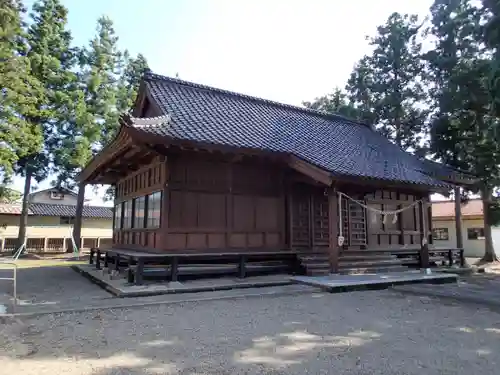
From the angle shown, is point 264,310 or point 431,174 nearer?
point 264,310

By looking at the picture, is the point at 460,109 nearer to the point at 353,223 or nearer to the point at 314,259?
the point at 353,223

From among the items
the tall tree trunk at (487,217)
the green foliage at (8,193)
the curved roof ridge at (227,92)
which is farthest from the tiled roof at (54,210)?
the tall tree trunk at (487,217)

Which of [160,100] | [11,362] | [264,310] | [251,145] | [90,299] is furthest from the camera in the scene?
[160,100]

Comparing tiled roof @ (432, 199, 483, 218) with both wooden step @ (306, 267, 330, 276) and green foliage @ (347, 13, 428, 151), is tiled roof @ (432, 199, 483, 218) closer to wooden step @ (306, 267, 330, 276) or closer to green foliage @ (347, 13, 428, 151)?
green foliage @ (347, 13, 428, 151)

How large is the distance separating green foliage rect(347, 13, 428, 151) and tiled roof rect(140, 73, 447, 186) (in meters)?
4.67

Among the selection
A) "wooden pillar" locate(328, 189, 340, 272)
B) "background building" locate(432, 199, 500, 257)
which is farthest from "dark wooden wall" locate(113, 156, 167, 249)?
"background building" locate(432, 199, 500, 257)

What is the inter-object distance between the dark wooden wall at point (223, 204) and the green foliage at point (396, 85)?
12023 mm

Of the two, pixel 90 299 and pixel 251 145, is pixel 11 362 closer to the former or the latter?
pixel 90 299

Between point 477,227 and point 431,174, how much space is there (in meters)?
14.3

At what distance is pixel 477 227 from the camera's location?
965 inches

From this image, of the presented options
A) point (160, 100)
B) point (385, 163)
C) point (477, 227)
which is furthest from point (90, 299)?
point (477, 227)

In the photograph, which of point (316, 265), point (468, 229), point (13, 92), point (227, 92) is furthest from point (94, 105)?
point (468, 229)

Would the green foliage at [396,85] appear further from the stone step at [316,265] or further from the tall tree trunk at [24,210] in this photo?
the tall tree trunk at [24,210]

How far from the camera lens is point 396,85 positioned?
66.8 ft
